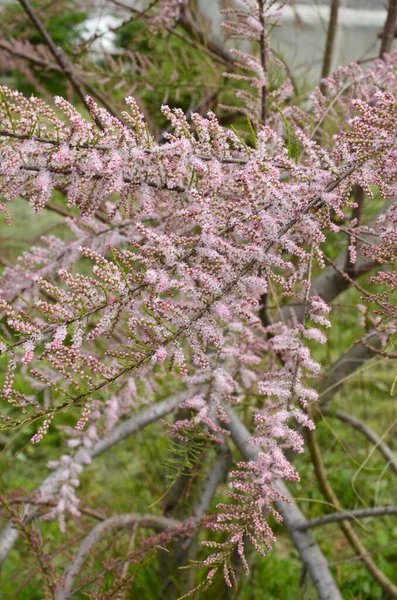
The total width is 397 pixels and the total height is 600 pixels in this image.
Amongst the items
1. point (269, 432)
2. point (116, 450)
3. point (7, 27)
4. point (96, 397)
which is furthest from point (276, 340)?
point (116, 450)

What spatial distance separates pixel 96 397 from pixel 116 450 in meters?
1.81

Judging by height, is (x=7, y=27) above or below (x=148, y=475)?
above

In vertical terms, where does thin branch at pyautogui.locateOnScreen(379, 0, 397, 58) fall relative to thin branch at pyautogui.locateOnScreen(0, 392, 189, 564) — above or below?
above

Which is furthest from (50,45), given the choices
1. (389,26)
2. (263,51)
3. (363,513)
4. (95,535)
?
(363,513)

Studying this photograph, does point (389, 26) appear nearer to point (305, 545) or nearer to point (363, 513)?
point (363, 513)

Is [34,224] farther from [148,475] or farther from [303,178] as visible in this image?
[303,178]

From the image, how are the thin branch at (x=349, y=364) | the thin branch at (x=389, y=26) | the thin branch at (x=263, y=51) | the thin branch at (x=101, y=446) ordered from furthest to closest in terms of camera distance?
1. the thin branch at (x=349, y=364)
2. the thin branch at (x=101, y=446)
3. the thin branch at (x=389, y=26)
4. the thin branch at (x=263, y=51)

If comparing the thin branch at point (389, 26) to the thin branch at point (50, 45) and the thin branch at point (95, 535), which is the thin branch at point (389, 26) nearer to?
the thin branch at point (50, 45)

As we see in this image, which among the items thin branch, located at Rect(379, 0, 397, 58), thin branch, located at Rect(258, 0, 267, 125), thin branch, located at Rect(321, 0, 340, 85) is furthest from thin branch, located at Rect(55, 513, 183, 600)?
thin branch, located at Rect(321, 0, 340, 85)

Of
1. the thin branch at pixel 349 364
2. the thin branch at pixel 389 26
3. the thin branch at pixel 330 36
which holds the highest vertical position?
the thin branch at pixel 330 36

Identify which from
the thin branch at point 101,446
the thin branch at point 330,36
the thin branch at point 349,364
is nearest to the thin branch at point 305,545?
the thin branch at point 101,446

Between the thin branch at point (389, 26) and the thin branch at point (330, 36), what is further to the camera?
the thin branch at point (330, 36)

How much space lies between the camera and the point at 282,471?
0.65 metres

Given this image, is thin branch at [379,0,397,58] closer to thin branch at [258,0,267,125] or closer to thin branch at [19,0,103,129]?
thin branch at [258,0,267,125]
